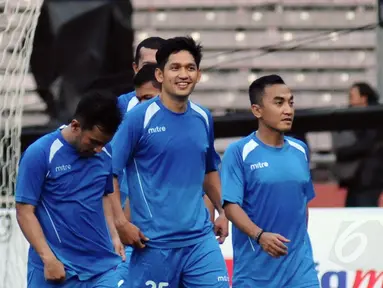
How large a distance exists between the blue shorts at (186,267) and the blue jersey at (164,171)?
48 mm

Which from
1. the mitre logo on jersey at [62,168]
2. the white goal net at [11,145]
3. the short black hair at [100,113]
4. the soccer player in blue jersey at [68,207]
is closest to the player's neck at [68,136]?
the soccer player in blue jersey at [68,207]

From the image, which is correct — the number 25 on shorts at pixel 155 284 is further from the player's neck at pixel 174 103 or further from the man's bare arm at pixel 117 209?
the player's neck at pixel 174 103

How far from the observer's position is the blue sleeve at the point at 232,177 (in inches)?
312

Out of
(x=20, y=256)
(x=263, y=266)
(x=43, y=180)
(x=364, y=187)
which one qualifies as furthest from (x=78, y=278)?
(x=364, y=187)

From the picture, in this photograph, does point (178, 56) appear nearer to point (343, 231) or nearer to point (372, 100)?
point (343, 231)

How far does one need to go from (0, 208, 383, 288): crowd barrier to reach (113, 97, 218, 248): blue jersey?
2.67 metres

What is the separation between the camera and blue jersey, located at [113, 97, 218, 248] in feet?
25.0

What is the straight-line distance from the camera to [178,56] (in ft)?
25.5

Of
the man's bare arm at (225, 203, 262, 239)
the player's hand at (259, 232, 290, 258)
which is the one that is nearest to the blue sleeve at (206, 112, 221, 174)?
the man's bare arm at (225, 203, 262, 239)

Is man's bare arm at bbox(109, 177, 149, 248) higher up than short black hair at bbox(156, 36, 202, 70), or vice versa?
short black hair at bbox(156, 36, 202, 70)

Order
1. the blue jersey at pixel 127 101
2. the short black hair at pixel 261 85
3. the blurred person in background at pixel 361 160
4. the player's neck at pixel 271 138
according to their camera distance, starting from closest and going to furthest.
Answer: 1. the player's neck at pixel 271 138
2. the short black hair at pixel 261 85
3. the blue jersey at pixel 127 101
4. the blurred person in background at pixel 361 160

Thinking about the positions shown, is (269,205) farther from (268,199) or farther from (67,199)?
(67,199)

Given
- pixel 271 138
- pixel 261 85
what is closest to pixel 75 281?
pixel 271 138

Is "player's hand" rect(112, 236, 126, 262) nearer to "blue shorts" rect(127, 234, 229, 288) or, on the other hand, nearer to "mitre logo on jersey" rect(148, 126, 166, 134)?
"blue shorts" rect(127, 234, 229, 288)
